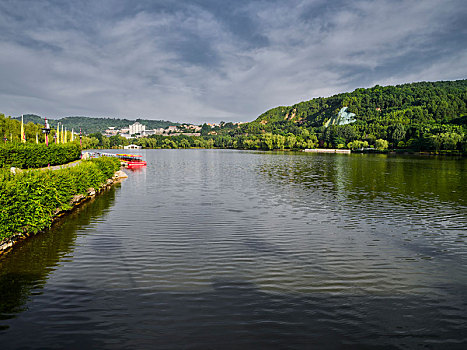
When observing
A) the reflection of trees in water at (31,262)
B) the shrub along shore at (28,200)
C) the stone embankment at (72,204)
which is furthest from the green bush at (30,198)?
the reflection of trees in water at (31,262)

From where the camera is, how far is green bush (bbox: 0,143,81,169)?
3086 centimetres

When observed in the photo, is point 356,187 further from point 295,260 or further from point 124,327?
point 124,327

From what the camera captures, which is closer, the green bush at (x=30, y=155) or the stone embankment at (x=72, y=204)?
the stone embankment at (x=72, y=204)

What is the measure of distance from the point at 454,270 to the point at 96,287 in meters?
11.6

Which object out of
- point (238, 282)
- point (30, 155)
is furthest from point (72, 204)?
point (30, 155)

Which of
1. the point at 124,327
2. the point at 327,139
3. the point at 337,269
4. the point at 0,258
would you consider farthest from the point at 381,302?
the point at 327,139

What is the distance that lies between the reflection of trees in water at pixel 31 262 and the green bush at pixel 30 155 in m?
17.1

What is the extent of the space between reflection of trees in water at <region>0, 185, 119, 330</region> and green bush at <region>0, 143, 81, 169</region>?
56.1ft

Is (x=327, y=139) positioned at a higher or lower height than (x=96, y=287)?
higher

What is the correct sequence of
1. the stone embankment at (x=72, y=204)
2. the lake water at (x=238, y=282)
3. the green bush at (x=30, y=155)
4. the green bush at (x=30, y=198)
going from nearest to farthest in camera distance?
the lake water at (x=238, y=282) < the green bush at (x=30, y=198) < the stone embankment at (x=72, y=204) < the green bush at (x=30, y=155)

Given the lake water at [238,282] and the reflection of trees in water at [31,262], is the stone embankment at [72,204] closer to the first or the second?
the reflection of trees in water at [31,262]

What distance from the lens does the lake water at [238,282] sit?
6832 mm

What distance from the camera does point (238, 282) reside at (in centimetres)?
930

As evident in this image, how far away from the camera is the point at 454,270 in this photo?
1045 cm
